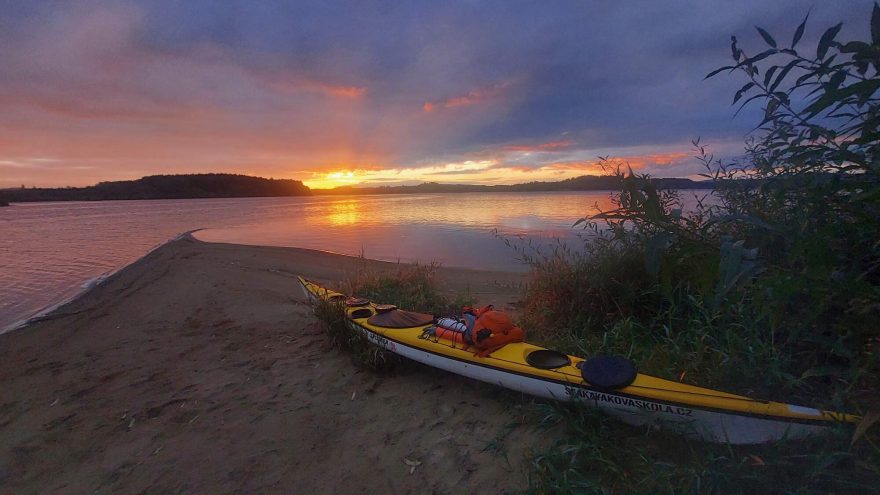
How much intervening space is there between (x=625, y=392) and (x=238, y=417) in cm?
340

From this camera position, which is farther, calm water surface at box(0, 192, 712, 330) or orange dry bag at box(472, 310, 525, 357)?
calm water surface at box(0, 192, 712, 330)

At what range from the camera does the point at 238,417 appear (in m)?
4.13

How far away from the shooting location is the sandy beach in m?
3.27

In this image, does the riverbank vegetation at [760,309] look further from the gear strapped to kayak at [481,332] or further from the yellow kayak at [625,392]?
the gear strapped to kayak at [481,332]

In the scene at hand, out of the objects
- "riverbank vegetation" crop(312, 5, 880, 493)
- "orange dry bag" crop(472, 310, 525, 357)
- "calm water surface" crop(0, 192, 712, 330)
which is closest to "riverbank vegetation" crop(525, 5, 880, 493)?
"riverbank vegetation" crop(312, 5, 880, 493)

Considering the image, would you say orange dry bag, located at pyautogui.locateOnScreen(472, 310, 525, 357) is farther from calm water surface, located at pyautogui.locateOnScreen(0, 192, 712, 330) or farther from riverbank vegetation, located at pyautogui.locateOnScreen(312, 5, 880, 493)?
calm water surface, located at pyautogui.locateOnScreen(0, 192, 712, 330)

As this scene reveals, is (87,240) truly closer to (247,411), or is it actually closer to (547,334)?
(247,411)

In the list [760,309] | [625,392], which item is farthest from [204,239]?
[760,309]

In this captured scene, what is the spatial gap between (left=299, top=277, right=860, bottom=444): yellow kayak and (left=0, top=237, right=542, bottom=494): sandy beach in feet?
0.98

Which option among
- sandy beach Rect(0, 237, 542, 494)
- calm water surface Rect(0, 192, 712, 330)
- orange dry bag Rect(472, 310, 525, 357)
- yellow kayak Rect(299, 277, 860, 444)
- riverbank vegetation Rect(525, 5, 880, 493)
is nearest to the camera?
riverbank vegetation Rect(525, 5, 880, 493)

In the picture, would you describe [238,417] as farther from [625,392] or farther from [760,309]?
[760,309]

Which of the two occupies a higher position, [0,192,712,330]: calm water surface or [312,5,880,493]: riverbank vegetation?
[312,5,880,493]: riverbank vegetation

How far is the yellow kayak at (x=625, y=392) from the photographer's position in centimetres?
246

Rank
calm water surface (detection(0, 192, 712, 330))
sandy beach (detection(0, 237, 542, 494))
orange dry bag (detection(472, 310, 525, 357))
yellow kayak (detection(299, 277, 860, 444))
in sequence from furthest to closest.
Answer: calm water surface (detection(0, 192, 712, 330)), orange dry bag (detection(472, 310, 525, 357)), sandy beach (detection(0, 237, 542, 494)), yellow kayak (detection(299, 277, 860, 444))
